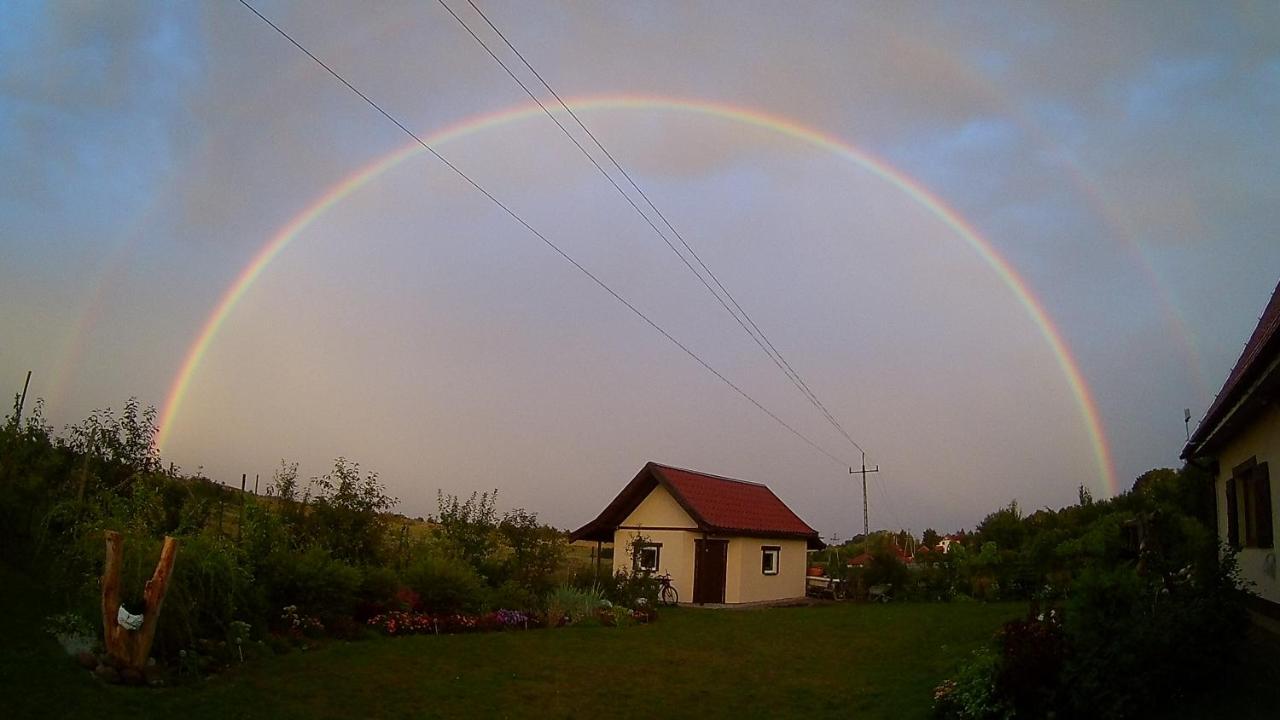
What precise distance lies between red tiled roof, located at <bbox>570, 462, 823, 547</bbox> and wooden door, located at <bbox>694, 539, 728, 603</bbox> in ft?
2.48

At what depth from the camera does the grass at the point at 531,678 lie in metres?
9.73

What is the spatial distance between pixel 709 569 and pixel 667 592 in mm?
1787

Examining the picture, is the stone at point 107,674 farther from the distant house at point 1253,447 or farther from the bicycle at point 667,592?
the bicycle at point 667,592

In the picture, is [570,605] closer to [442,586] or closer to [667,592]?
[442,586]

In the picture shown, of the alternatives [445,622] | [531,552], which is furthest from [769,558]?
[445,622]

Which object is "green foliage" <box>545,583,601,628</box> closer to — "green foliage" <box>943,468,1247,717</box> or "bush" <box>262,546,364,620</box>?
"bush" <box>262,546,364,620</box>

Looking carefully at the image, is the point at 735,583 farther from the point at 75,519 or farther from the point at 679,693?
the point at 75,519

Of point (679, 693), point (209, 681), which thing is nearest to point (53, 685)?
point (209, 681)

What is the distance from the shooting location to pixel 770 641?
17.8m

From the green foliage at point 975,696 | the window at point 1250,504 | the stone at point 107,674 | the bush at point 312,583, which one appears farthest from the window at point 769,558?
the stone at point 107,674

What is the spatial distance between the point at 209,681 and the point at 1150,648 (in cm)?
1023

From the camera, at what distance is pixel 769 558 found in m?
31.5

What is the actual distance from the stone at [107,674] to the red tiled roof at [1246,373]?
41.2 feet

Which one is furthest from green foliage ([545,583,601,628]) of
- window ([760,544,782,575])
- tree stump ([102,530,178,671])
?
window ([760,544,782,575])
